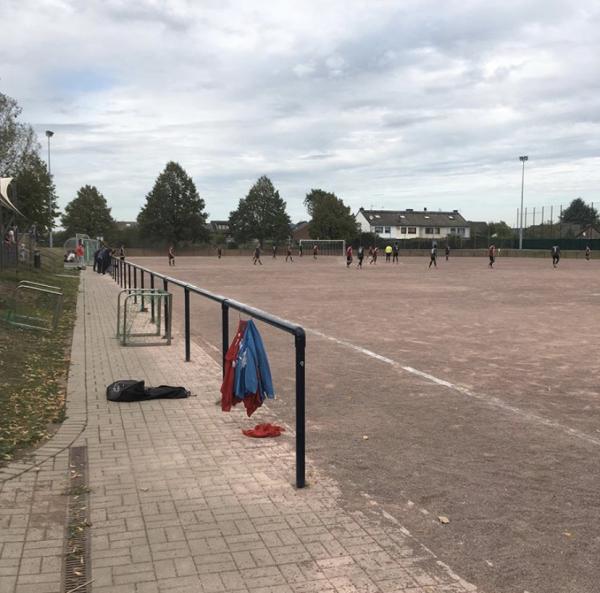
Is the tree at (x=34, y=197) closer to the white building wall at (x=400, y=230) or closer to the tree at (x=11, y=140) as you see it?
the tree at (x=11, y=140)

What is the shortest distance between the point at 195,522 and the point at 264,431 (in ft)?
5.54

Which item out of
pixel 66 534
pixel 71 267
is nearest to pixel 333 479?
pixel 66 534

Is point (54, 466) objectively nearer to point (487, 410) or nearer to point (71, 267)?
point (487, 410)

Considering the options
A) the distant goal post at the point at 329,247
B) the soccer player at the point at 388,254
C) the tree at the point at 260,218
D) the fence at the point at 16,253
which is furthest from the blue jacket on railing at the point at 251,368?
the tree at the point at 260,218

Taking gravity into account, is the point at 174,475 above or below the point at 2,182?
below

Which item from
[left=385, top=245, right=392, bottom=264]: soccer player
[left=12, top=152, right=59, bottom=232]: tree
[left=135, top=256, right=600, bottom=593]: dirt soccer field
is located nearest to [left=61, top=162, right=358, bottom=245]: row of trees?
[left=385, top=245, right=392, bottom=264]: soccer player

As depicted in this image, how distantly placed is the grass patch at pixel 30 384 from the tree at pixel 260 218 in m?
94.5

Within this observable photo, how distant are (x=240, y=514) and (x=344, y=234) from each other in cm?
9502

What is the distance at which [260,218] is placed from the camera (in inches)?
4161

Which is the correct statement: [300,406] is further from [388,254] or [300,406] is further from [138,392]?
[388,254]

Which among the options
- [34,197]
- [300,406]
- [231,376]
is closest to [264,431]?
[231,376]

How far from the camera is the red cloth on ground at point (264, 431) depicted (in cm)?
513

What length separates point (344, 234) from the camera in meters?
97.8

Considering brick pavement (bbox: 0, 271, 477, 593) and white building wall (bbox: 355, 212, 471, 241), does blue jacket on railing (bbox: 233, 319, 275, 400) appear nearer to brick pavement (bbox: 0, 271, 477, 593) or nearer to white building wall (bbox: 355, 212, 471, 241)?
brick pavement (bbox: 0, 271, 477, 593)
